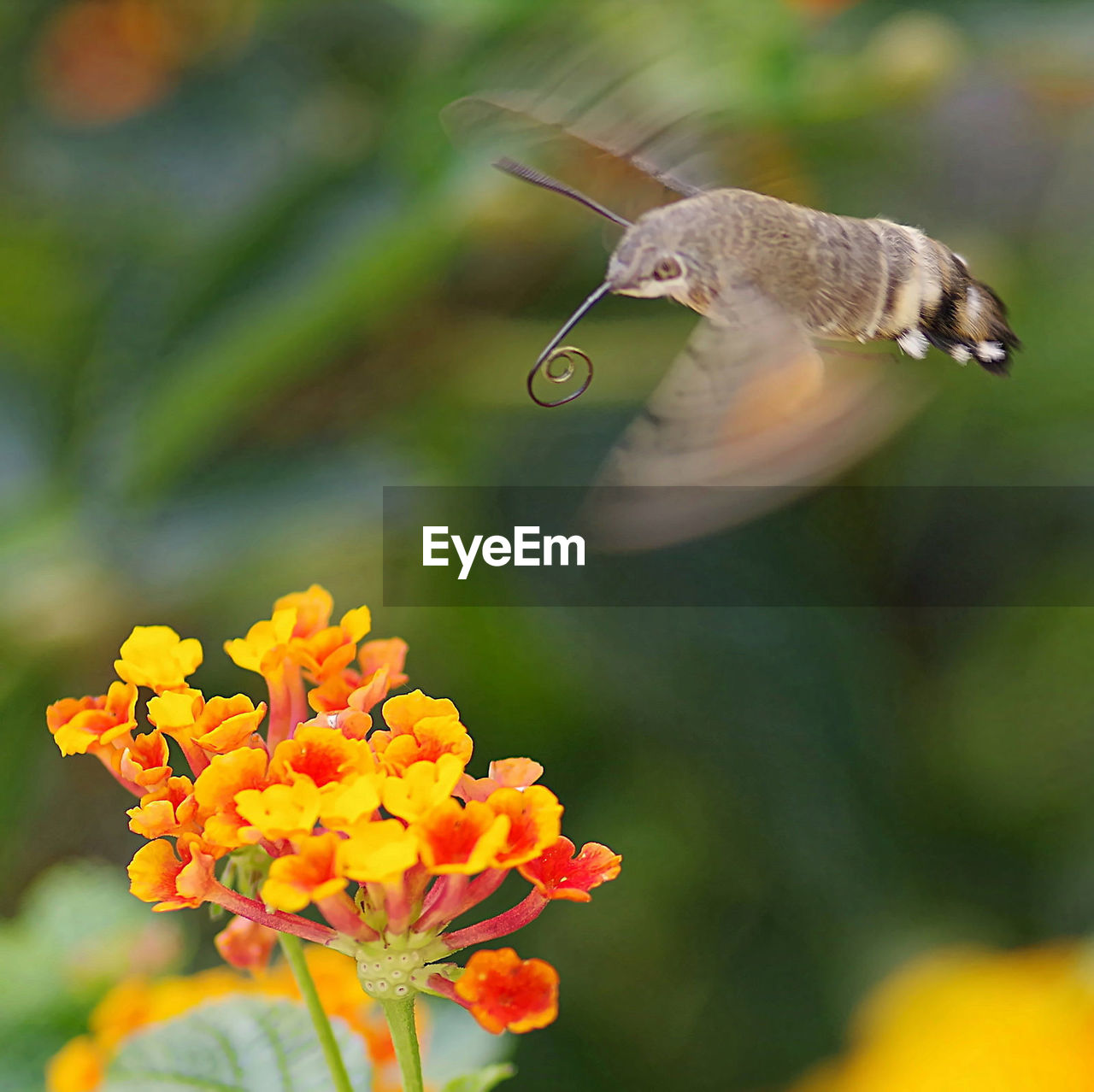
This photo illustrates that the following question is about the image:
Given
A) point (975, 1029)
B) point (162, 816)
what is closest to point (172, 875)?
point (162, 816)

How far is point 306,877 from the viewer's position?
412mm

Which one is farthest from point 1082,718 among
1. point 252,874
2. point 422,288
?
point 252,874

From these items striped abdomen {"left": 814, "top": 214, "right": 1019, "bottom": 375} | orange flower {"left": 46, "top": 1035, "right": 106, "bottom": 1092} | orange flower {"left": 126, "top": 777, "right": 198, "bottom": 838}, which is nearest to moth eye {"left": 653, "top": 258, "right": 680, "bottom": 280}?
striped abdomen {"left": 814, "top": 214, "right": 1019, "bottom": 375}

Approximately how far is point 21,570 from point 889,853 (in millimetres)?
770

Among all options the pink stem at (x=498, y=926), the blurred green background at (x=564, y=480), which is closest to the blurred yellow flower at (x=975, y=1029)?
the blurred green background at (x=564, y=480)

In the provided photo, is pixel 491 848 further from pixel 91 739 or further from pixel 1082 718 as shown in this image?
pixel 1082 718

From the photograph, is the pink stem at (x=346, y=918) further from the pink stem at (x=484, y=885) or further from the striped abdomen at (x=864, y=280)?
the striped abdomen at (x=864, y=280)

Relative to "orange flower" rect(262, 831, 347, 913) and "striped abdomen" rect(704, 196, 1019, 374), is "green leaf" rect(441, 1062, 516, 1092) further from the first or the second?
"striped abdomen" rect(704, 196, 1019, 374)

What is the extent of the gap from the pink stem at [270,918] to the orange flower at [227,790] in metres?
0.03

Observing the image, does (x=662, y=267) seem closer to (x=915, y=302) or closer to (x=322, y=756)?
(x=915, y=302)

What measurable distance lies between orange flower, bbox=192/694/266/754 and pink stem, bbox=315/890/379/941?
7 cm

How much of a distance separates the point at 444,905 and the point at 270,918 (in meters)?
0.06

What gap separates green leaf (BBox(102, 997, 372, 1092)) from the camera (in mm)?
558

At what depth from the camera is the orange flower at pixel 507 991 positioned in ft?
1.42
